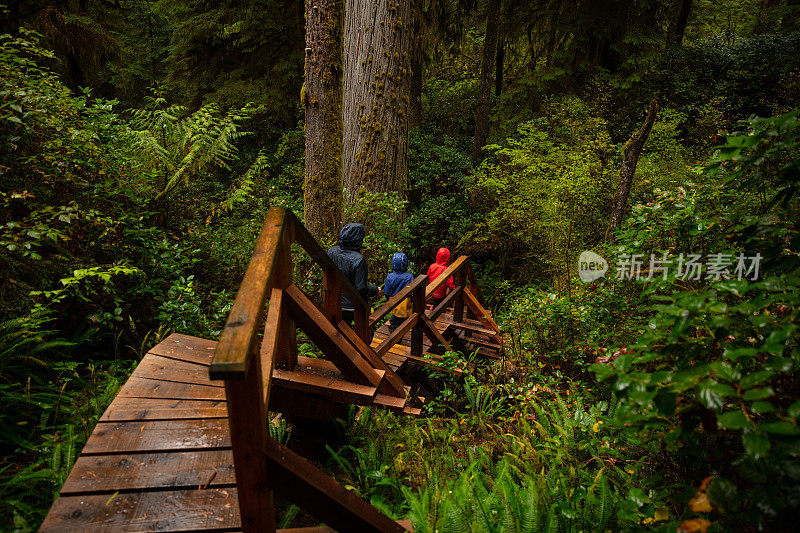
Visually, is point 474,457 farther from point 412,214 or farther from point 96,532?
point 412,214

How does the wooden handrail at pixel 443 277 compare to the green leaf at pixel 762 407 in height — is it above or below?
below

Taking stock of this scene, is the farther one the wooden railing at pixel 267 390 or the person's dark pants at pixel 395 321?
the person's dark pants at pixel 395 321

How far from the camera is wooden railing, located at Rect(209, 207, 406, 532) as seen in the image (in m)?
1.53

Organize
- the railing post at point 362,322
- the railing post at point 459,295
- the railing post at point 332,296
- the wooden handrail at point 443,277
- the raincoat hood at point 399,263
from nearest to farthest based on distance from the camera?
the railing post at point 332,296
the railing post at point 362,322
the raincoat hood at point 399,263
the wooden handrail at point 443,277
the railing post at point 459,295

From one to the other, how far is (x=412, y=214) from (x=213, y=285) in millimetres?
6530

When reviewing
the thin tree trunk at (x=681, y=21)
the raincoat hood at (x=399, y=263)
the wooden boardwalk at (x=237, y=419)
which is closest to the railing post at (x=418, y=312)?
the raincoat hood at (x=399, y=263)

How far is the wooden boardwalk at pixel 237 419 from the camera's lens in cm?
167

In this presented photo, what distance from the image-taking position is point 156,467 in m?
2.38

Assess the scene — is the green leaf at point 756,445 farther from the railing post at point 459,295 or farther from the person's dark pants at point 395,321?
the railing post at point 459,295

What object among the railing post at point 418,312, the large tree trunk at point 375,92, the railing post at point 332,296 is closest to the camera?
the railing post at point 332,296

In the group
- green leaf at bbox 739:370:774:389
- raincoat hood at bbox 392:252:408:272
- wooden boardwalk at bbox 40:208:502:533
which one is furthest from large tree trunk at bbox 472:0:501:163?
green leaf at bbox 739:370:774:389

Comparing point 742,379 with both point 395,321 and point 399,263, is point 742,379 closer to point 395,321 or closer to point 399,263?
point 399,263

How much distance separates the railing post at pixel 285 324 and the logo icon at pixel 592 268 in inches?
175

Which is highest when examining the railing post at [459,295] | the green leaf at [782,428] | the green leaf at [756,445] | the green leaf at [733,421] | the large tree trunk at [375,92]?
the large tree trunk at [375,92]
